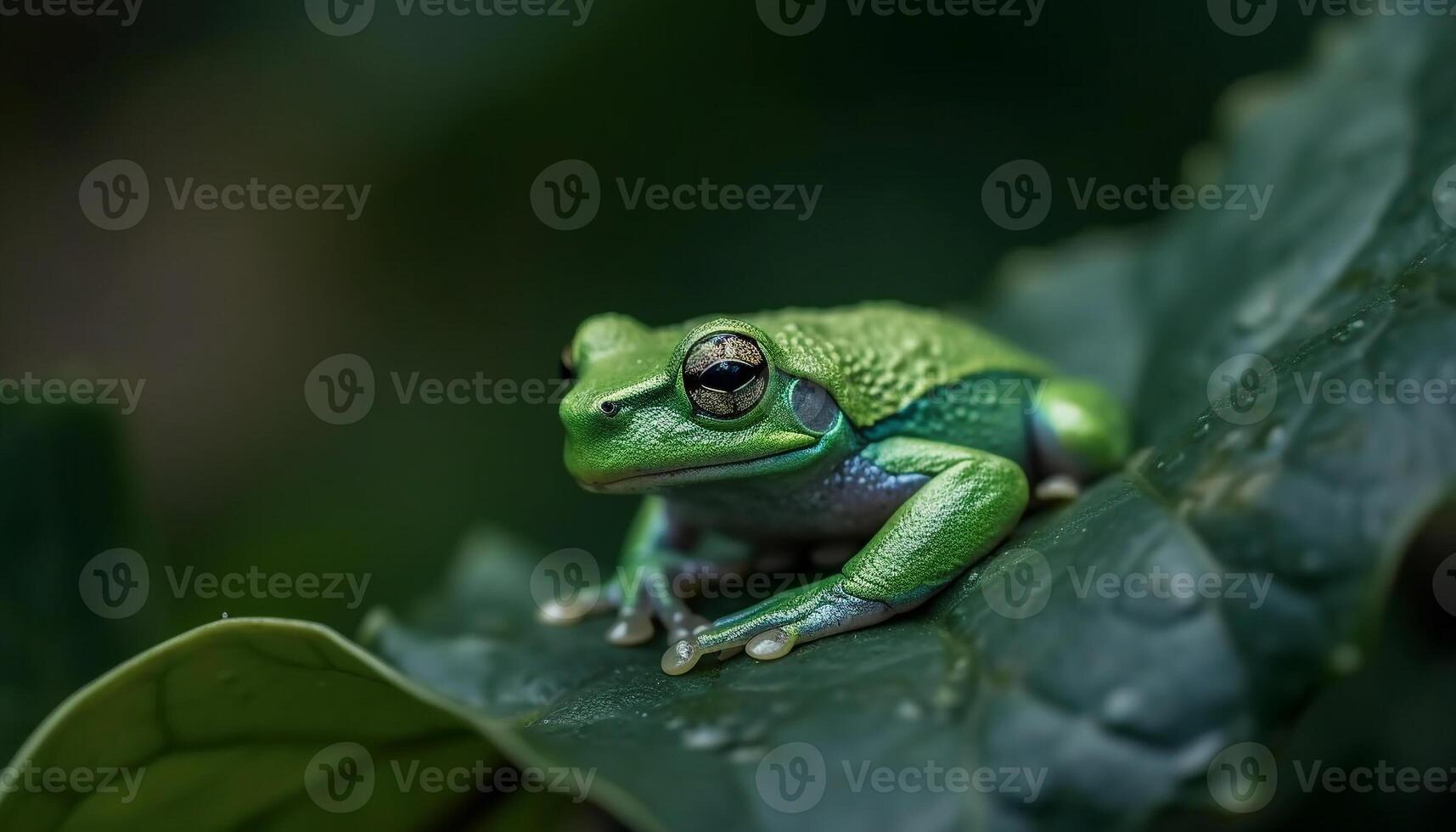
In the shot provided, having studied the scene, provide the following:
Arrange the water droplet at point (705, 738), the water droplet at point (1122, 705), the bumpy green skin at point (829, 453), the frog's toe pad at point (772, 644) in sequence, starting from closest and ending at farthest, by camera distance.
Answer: the water droplet at point (1122, 705) → the water droplet at point (705, 738) → the frog's toe pad at point (772, 644) → the bumpy green skin at point (829, 453)

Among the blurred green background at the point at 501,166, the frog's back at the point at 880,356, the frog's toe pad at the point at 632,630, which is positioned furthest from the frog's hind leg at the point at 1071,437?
the blurred green background at the point at 501,166

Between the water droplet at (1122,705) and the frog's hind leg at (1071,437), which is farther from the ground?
the frog's hind leg at (1071,437)

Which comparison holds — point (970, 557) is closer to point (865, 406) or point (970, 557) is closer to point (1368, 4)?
point (865, 406)

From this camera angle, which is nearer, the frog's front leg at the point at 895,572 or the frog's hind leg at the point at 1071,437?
the frog's front leg at the point at 895,572

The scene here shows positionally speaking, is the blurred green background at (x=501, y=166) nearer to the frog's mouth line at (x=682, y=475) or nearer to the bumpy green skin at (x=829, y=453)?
the bumpy green skin at (x=829, y=453)

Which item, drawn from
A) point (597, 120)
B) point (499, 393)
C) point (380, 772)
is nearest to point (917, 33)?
point (597, 120)

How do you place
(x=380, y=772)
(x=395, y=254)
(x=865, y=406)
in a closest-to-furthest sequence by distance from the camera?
(x=380, y=772) → (x=865, y=406) → (x=395, y=254)

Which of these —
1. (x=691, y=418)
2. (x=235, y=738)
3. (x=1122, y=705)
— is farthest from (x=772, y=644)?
(x=235, y=738)

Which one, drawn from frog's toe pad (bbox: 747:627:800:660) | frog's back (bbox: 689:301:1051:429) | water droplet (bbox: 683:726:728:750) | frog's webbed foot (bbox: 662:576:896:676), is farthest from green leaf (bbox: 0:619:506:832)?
frog's back (bbox: 689:301:1051:429)
